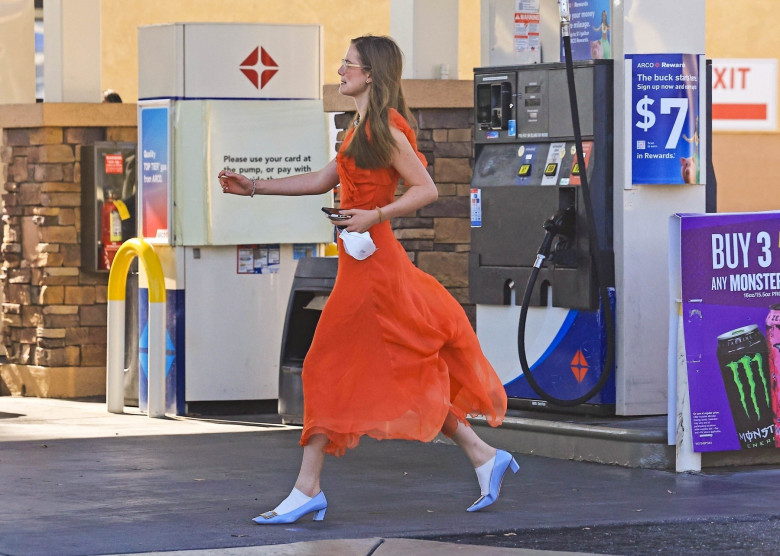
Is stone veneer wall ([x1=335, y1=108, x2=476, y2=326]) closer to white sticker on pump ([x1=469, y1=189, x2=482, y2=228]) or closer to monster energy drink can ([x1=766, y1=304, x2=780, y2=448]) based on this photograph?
white sticker on pump ([x1=469, y1=189, x2=482, y2=228])

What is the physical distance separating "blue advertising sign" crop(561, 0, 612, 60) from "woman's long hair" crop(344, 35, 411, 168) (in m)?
2.10

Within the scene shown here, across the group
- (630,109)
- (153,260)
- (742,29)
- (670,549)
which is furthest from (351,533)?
(742,29)

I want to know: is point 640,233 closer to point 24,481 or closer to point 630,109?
point 630,109

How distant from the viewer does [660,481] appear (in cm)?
729

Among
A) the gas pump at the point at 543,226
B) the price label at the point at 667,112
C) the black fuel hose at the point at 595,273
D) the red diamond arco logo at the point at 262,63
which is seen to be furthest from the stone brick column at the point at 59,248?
the price label at the point at 667,112

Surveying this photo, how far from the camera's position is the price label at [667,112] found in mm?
8023

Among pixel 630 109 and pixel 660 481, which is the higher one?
pixel 630 109

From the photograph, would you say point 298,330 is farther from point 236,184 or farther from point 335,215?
point 335,215

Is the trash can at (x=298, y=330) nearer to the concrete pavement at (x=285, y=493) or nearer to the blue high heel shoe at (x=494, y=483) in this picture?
the concrete pavement at (x=285, y=493)

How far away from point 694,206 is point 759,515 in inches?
90.9

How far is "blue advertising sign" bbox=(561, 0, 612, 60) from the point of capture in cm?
816

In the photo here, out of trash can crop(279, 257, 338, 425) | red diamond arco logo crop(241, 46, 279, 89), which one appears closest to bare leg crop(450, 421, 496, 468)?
trash can crop(279, 257, 338, 425)

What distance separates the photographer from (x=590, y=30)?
27.1ft

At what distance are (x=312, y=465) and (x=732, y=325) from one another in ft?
7.51
